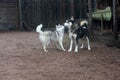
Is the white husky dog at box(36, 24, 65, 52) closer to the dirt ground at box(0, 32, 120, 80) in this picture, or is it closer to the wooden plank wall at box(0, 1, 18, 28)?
the dirt ground at box(0, 32, 120, 80)

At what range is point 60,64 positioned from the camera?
9.14m

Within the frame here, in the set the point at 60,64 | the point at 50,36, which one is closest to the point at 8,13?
the point at 50,36

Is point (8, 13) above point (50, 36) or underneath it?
underneath

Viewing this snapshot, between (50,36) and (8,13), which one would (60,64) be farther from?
(8,13)

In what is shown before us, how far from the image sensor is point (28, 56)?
10.8 m

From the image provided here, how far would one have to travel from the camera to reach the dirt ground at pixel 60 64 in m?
7.57

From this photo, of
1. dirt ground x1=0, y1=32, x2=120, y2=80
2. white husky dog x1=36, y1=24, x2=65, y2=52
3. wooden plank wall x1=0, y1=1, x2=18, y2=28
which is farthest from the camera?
wooden plank wall x1=0, y1=1, x2=18, y2=28

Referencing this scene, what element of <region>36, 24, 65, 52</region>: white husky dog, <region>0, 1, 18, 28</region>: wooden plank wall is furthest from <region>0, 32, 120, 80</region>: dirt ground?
<region>0, 1, 18, 28</region>: wooden plank wall

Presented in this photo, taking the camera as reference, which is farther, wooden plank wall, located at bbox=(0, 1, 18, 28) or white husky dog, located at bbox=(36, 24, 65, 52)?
wooden plank wall, located at bbox=(0, 1, 18, 28)

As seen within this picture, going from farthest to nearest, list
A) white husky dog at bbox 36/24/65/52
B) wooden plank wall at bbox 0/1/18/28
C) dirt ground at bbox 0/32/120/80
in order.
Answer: wooden plank wall at bbox 0/1/18/28 < white husky dog at bbox 36/24/65/52 < dirt ground at bbox 0/32/120/80

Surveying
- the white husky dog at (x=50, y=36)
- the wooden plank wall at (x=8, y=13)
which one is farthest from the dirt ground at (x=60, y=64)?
the wooden plank wall at (x=8, y=13)

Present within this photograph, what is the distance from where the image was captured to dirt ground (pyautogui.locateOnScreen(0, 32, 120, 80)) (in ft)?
24.8

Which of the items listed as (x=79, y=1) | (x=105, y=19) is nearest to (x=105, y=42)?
(x=105, y=19)

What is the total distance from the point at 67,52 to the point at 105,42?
Result: 280cm
